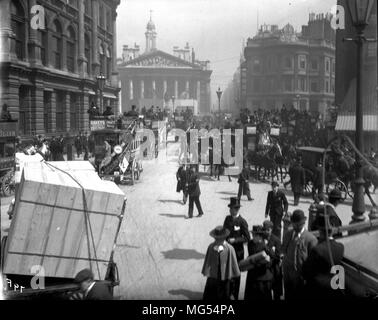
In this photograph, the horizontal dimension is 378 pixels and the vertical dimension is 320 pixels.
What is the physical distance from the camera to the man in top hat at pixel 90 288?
5051 mm

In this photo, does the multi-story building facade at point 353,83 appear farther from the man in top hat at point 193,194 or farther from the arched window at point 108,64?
the arched window at point 108,64

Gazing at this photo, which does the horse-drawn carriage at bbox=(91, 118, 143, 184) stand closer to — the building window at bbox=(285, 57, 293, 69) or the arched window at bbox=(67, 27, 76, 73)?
the arched window at bbox=(67, 27, 76, 73)

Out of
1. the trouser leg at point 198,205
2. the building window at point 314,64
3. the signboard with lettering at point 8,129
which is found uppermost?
the building window at point 314,64

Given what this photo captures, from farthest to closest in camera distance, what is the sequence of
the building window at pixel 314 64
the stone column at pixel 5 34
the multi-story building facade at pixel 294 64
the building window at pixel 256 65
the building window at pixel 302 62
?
the building window at pixel 256 65
the building window at pixel 302 62
the multi-story building facade at pixel 294 64
the building window at pixel 314 64
the stone column at pixel 5 34

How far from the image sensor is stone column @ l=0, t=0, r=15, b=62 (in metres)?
9.72

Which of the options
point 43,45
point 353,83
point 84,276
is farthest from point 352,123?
point 84,276

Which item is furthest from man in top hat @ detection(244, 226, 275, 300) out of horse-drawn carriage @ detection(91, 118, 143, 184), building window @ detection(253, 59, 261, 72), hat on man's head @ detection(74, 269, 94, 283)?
building window @ detection(253, 59, 261, 72)

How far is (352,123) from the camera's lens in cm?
2094

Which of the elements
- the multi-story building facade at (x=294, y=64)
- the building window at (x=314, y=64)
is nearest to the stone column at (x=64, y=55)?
the multi-story building facade at (x=294, y=64)

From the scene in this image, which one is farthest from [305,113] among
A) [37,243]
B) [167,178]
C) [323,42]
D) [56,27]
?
[37,243]

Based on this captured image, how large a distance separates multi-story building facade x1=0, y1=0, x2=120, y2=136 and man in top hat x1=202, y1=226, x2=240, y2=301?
6.05 meters

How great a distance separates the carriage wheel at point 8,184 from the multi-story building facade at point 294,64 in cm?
1764

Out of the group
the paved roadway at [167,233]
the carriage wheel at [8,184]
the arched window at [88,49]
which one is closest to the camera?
the paved roadway at [167,233]
